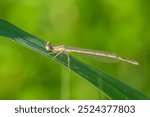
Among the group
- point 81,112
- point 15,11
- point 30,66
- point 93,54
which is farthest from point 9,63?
point 81,112

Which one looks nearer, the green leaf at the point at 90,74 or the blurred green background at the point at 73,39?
the green leaf at the point at 90,74

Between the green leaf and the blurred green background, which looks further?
the blurred green background

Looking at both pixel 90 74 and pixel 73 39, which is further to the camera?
pixel 73 39

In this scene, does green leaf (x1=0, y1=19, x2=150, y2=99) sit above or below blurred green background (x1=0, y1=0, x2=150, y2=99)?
below

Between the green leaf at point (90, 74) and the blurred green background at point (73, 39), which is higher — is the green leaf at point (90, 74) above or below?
below

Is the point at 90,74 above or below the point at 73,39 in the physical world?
→ below
